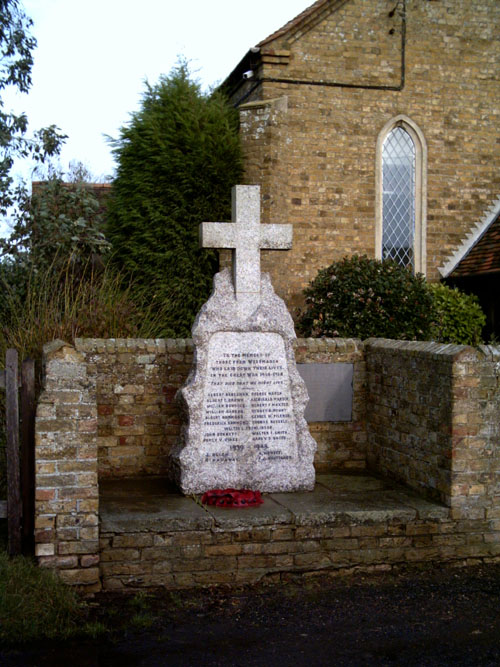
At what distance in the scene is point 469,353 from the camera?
21.3 ft

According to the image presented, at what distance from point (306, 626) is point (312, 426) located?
319 centimetres

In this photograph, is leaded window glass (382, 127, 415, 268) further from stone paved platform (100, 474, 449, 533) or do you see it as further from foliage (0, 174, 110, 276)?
stone paved platform (100, 474, 449, 533)

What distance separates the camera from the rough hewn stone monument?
274 inches

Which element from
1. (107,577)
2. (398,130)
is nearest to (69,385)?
(107,577)

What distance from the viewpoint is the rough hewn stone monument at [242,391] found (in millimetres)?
6965

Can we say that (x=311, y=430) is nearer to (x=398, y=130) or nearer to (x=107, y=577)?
(x=107, y=577)

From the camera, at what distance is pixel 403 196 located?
1590cm

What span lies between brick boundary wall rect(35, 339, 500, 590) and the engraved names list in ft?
2.38

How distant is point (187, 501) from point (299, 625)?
69.2 inches

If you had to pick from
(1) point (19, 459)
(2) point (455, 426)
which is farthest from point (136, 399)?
(2) point (455, 426)

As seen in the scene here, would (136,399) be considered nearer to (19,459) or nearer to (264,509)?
(19,459)

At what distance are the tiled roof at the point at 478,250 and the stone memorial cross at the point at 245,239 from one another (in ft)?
28.3

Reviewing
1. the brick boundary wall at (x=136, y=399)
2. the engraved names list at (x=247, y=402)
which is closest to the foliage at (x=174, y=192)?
the brick boundary wall at (x=136, y=399)

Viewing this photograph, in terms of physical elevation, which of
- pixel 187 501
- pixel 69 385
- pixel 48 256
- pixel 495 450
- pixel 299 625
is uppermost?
pixel 48 256
